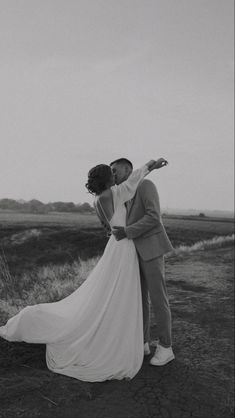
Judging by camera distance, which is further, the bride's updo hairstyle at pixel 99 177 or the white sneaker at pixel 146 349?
the white sneaker at pixel 146 349

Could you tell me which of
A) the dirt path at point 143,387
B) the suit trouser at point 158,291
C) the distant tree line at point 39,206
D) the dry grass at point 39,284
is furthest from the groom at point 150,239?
the distant tree line at point 39,206

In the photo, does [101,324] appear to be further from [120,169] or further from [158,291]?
[120,169]

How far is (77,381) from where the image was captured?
3.13 metres

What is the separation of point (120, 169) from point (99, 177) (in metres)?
0.44

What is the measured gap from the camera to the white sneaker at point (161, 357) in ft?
11.8

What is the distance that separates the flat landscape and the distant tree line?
0.10 metres

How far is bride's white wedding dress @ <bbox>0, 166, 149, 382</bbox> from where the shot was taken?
3.28 meters

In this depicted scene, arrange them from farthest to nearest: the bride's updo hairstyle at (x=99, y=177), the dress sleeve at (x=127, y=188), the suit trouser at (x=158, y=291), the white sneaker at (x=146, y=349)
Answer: the white sneaker at (x=146, y=349) → the suit trouser at (x=158, y=291) → the dress sleeve at (x=127, y=188) → the bride's updo hairstyle at (x=99, y=177)

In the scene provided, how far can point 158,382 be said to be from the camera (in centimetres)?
332

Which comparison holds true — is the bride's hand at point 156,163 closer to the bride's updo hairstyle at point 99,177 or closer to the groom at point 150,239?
the groom at point 150,239

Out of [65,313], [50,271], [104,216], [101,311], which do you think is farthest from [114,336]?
[50,271]

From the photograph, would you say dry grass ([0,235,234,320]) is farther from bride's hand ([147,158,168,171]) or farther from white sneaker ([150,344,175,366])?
bride's hand ([147,158,168,171])

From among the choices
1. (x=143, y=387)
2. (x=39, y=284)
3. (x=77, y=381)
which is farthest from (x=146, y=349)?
(x=39, y=284)

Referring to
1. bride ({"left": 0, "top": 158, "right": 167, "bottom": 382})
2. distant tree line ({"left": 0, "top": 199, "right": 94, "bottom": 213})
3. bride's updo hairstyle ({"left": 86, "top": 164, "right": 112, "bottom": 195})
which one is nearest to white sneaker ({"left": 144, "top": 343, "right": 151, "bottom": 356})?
bride ({"left": 0, "top": 158, "right": 167, "bottom": 382})
